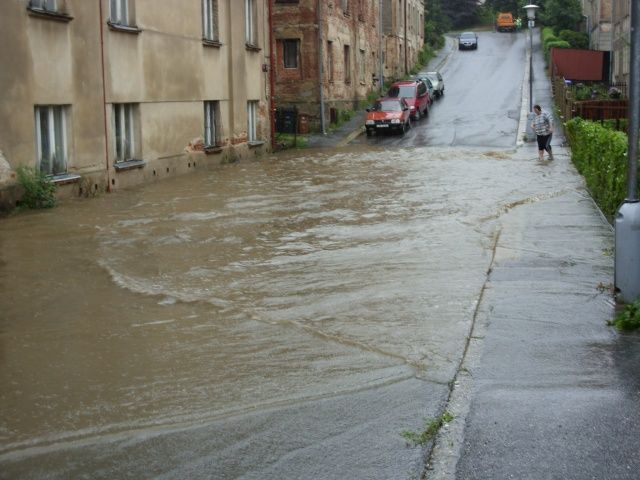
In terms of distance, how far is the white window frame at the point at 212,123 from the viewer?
26062 millimetres

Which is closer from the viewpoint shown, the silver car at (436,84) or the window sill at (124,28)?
the window sill at (124,28)

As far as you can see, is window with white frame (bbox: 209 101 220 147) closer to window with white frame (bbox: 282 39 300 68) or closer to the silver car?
window with white frame (bbox: 282 39 300 68)

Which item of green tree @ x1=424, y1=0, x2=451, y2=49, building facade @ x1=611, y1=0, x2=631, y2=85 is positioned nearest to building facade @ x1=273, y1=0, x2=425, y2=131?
building facade @ x1=611, y1=0, x2=631, y2=85

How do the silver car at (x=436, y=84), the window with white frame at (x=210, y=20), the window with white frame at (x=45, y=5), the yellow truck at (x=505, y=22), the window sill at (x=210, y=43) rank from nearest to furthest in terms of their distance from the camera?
the window with white frame at (x=45, y=5)
the window sill at (x=210, y=43)
the window with white frame at (x=210, y=20)
the silver car at (x=436, y=84)
the yellow truck at (x=505, y=22)

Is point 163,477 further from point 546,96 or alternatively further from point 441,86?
point 441,86

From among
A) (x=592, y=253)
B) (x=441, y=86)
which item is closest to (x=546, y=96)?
(x=441, y=86)

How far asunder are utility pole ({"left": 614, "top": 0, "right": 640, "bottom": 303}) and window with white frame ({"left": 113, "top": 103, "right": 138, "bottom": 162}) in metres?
13.9

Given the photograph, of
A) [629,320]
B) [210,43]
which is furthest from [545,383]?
[210,43]

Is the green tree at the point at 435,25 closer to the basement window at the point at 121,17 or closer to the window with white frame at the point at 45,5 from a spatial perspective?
the basement window at the point at 121,17

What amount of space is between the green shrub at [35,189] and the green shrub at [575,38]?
51652 millimetres

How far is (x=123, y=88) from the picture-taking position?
20125 mm

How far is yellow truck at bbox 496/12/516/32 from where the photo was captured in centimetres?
8100

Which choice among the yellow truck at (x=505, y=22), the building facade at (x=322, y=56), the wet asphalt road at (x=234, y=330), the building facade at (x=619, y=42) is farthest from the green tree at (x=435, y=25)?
the wet asphalt road at (x=234, y=330)

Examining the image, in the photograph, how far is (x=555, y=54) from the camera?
48875 millimetres
